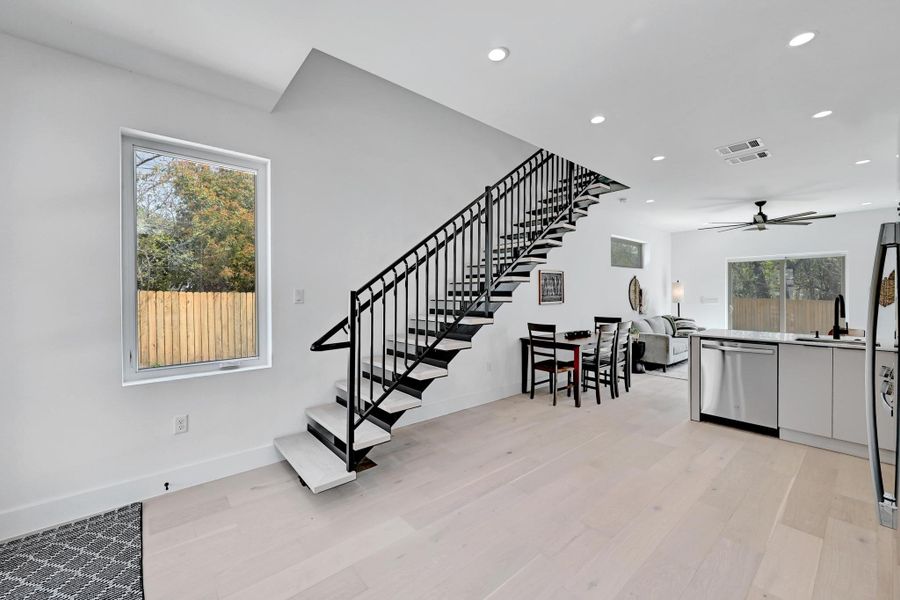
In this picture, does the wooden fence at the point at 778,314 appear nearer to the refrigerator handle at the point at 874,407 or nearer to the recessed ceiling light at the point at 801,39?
the recessed ceiling light at the point at 801,39

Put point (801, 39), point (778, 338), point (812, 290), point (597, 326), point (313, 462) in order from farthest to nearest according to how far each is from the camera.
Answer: point (812, 290)
point (597, 326)
point (778, 338)
point (313, 462)
point (801, 39)

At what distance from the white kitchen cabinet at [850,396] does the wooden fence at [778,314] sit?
506 centimetres

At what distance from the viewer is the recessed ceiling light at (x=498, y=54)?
2.32 meters

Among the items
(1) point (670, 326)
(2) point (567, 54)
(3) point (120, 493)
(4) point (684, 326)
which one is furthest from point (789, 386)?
(3) point (120, 493)

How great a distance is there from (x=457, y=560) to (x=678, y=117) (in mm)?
3622

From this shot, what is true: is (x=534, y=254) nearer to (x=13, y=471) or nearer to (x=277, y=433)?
(x=277, y=433)

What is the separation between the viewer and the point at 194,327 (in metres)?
2.90

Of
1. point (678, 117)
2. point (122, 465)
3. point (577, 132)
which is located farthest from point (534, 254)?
point (122, 465)

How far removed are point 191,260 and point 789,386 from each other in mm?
5261

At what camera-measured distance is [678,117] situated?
3.18 m

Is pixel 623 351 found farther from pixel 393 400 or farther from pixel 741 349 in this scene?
pixel 393 400

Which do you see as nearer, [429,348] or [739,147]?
[429,348]

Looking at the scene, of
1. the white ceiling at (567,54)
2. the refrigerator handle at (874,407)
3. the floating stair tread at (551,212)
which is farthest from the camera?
the floating stair tread at (551,212)

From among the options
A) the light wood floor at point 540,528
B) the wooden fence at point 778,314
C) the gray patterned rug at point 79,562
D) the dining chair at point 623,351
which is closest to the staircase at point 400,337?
the light wood floor at point 540,528
